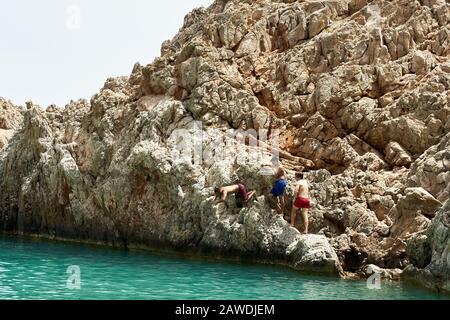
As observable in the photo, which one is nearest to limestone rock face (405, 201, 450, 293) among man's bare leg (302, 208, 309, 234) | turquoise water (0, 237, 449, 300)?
turquoise water (0, 237, 449, 300)

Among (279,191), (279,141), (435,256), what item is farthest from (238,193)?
(435,256)

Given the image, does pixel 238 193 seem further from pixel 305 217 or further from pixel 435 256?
pixel 435 256

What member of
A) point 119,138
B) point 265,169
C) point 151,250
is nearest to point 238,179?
point 265,169

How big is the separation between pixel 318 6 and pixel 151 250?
17.8m

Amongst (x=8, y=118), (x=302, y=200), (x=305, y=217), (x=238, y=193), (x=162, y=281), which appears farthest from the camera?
(x=8, y=118)

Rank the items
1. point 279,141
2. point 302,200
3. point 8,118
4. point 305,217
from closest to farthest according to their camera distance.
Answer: point 305,217 < point 302,200 < point 279,141 < point 8,118

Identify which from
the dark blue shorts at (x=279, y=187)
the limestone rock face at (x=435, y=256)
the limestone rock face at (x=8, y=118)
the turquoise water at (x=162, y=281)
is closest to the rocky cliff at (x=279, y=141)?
the limestone rock face at (x=435, y=256)

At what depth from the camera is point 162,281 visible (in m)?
24.4

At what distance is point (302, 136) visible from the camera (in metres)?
34.5

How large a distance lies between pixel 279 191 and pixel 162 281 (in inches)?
311

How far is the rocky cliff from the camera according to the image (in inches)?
1116

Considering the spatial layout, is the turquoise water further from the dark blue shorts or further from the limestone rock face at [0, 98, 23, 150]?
the limestone rock face at [0, 98, 23, 150]

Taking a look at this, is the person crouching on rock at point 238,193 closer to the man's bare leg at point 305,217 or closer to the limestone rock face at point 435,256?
the man's bare leg at point 305,217

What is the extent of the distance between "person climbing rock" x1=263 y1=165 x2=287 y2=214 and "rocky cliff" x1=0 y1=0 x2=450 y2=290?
1.61ft
